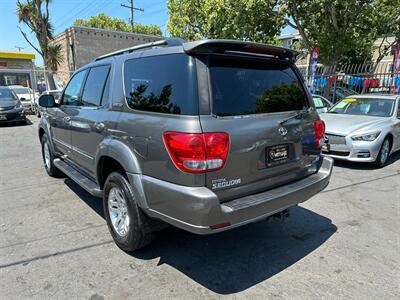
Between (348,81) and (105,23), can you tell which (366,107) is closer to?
(348,81)

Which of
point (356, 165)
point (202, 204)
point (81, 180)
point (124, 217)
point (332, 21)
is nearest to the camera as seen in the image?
point (202, 204)

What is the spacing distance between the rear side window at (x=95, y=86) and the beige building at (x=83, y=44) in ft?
71.3

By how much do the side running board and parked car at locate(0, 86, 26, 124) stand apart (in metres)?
9.57

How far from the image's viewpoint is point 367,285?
286 cm

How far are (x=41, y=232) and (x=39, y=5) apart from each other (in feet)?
71.6

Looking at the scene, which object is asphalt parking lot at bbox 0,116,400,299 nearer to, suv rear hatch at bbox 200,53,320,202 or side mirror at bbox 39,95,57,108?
suv rear hatch at bbox 200,53,320,202

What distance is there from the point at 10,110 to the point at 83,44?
13.9 metres

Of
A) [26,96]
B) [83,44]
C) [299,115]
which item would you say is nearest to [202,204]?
[299,115]

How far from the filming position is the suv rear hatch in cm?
264

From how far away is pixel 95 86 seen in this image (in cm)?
407

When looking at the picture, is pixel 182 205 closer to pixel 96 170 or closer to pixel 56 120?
pixel 96 170

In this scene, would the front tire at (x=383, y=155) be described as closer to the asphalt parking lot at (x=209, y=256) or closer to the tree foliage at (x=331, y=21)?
the asphalt parking lot at (x=209, y=256)

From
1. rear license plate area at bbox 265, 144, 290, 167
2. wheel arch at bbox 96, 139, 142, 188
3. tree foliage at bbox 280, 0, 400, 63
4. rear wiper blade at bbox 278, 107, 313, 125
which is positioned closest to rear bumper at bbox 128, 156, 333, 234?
wheel arch at bbox 96, 139, 142, 188

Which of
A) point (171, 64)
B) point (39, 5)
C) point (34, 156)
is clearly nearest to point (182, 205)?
point (171, 64)
